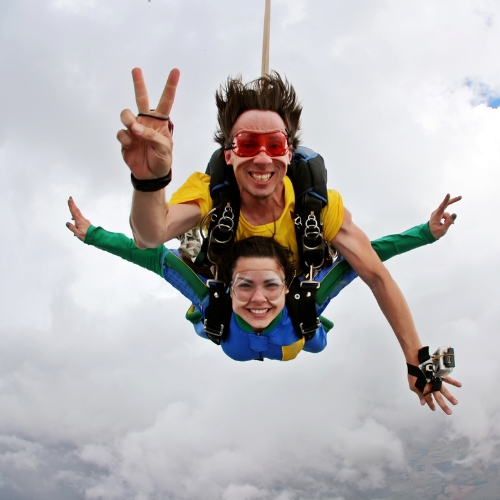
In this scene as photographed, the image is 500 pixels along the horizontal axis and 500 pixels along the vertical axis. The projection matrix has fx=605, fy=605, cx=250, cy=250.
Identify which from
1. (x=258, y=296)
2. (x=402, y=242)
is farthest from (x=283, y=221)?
(x=402, y=242)

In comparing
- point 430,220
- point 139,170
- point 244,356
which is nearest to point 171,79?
point 139,170

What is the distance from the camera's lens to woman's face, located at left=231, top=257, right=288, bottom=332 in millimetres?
5164

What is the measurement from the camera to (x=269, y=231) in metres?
5.30

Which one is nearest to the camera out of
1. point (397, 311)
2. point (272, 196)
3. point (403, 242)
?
point (272, 196)

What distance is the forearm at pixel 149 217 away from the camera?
12.3ft

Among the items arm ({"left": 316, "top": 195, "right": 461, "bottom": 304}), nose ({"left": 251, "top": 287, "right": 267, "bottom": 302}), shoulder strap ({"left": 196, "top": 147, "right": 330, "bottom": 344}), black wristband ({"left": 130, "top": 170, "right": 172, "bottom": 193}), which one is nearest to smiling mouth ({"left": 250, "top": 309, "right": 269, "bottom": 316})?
nose ({"left": 251, "top": 287, "right": 267, "bottom": 302})

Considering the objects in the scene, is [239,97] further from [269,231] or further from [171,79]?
[171,79]

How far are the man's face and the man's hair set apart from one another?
0.11 m

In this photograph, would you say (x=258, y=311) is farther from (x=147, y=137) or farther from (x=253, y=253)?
(x=147, y=137)

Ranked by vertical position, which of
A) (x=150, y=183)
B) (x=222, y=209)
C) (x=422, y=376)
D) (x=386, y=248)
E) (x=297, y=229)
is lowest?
(x=422, y=376)

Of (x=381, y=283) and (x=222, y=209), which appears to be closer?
(x=222, y=209)

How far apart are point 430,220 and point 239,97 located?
2.19m

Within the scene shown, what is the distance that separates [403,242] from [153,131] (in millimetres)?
3224

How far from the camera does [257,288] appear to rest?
5188 mm
